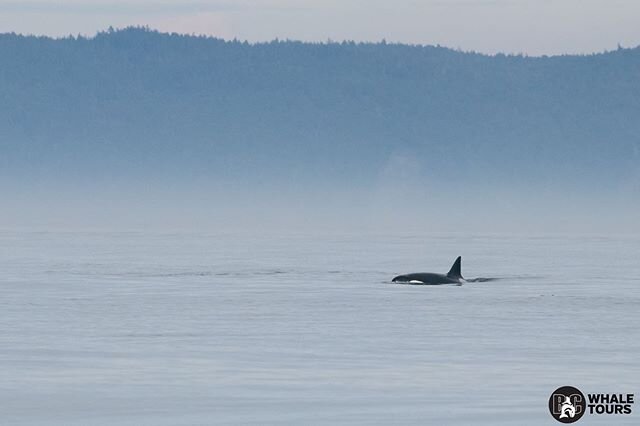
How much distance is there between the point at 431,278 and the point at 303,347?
18234 millimetres

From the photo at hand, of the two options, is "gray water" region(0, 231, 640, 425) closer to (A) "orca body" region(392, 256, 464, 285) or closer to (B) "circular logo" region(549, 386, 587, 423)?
(B) "circular logo" region(549, 386, 587, 423)

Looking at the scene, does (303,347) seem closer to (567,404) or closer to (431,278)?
(567,404)

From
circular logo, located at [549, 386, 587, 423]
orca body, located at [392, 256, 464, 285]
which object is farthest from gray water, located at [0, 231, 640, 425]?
orca body, located at [392, 256, 464, 285]

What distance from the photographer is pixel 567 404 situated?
73.7 ft

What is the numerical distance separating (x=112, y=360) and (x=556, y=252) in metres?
53.3

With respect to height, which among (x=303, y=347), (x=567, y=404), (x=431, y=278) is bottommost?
(x=567, y=404)

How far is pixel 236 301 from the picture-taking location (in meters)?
39.8

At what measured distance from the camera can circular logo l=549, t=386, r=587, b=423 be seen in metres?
21.5

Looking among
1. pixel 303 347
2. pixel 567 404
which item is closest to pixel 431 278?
pixel 303 347

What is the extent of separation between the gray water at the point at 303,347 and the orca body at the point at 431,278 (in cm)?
54

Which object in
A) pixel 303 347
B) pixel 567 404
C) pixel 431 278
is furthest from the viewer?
pixel 431 278

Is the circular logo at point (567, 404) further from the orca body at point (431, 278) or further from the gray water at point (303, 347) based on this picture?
the orca body at point (431, 278)

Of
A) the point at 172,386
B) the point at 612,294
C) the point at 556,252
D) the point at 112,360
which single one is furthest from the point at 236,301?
the point at 556,252

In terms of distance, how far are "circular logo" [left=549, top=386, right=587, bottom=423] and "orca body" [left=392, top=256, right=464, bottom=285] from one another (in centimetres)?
2246
